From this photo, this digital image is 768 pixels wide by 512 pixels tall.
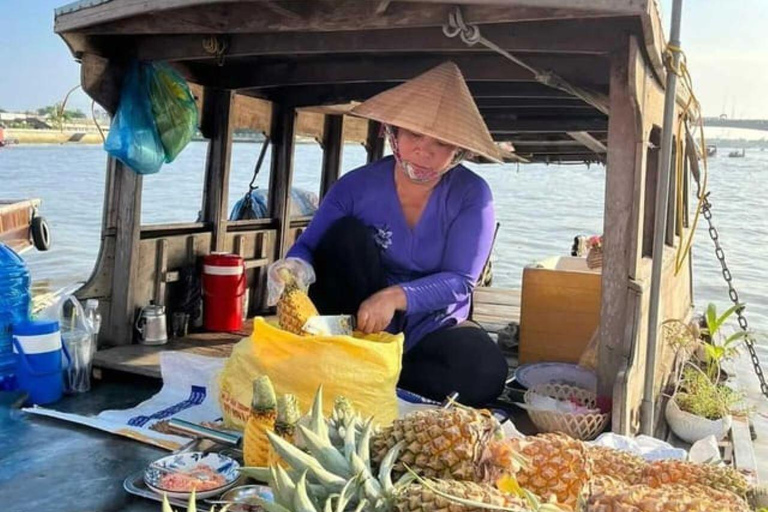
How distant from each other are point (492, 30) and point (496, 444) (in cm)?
225

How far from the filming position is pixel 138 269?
4445 millimetres

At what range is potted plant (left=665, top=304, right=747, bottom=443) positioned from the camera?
13.5ft

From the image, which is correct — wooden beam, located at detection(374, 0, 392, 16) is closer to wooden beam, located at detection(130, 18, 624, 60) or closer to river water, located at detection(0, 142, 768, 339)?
wooden beam, located at detection(130, 18, 624, 60)

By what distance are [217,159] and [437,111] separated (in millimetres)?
2492

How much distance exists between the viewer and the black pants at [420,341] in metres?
3.23

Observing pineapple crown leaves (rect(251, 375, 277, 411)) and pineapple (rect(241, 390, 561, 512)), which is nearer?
pineapple (rect(241, 390, 561, 512))

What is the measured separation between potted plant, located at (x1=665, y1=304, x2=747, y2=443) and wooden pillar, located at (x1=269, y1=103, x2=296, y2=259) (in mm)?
3198

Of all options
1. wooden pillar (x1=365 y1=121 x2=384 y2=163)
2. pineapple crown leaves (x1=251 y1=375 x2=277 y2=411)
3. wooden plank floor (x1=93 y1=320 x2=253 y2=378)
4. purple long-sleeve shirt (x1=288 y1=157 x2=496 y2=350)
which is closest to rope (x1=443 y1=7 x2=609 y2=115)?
purple long-sleeve shirt (x1=288 y1=157 x2=496 y2=350)

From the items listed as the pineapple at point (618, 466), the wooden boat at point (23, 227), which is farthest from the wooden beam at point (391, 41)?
the wooden boat at point (23, 227)

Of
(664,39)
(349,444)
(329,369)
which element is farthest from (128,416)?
(664,39)

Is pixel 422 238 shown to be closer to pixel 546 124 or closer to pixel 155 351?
pixel 155 351

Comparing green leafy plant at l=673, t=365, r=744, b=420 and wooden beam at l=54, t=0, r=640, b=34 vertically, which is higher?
wooden beam at l=54, t=0, r=640, b=34

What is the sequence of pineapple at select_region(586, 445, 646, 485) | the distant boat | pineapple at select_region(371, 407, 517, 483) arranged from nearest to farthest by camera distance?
1. pineapple at select_region(371, 407, 517, 483)
2. pineapple at select_region(586, 445, 646, 485)
3. the distant boat

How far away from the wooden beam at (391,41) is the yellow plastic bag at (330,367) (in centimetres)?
155
